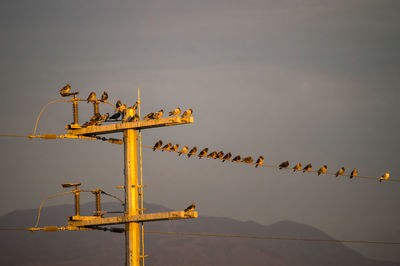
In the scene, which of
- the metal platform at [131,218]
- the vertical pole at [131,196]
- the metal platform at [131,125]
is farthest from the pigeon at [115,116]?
the metal platform at [131,218]

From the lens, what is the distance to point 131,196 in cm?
3045

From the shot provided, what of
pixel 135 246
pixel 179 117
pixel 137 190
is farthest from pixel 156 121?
pixel 135 246

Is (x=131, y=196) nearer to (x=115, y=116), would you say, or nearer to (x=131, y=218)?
(x=131, y=218)

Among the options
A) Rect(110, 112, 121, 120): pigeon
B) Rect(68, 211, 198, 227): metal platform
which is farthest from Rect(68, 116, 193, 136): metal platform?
Rect(110, 112, 121, 120): pigeon

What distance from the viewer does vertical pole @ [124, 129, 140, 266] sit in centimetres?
3020

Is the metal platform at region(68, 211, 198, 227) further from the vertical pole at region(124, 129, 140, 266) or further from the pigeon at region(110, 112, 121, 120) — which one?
the pigeon at region(110, 112, 121, 120)

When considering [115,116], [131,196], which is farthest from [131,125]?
[115,116]

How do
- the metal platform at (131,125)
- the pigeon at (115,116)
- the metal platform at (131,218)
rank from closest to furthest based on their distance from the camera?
the metal platform at (131,218)
the metal platform at (131,125)
the pigeon at (115,116)

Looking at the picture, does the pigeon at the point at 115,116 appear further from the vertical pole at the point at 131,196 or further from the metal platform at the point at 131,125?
the vertical pole at the point at 131,196

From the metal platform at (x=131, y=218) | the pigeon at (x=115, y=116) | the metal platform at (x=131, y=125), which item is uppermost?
the pigeon at (x=115, y=116)

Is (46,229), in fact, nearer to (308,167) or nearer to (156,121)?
(156,121)

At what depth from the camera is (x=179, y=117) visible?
96.2 ft

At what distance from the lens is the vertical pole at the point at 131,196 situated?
30.2 metres

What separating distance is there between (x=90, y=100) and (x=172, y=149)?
464 cm
